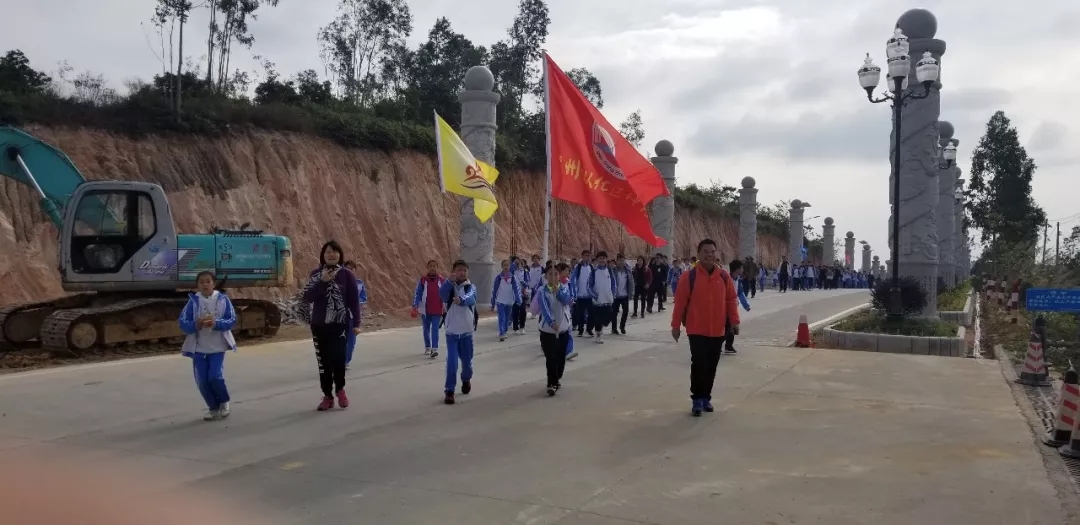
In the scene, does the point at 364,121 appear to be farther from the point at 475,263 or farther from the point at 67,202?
the point at 67,202

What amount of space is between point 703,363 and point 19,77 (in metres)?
23.6

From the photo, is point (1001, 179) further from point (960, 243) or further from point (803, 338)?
point (803, 338)

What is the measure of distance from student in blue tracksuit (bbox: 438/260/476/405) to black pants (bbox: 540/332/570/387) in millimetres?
900

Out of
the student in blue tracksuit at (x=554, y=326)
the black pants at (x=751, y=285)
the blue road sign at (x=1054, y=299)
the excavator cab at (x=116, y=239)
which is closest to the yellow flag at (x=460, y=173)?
the student in blue tracksuit at (x=554, y=326)

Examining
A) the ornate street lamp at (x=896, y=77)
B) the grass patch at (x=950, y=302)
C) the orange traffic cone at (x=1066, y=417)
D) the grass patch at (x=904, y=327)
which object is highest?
the ornate street lamp at (x=896, y=77)

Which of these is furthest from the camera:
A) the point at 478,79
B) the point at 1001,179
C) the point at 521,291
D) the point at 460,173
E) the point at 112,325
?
the point at 1001,179

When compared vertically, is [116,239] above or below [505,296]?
above

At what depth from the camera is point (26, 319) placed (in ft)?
43.5

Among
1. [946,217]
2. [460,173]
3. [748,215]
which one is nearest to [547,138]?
[460,173]

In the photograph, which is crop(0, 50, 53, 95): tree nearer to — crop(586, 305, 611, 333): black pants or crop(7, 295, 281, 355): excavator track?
crop(7, 295, 281, 355): excavator track

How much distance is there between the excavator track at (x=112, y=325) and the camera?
1229cm

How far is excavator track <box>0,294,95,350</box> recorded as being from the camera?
13078mm

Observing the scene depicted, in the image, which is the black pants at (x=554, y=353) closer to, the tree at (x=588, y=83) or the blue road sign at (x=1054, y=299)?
the blue road sign at (x=1054, y=299)

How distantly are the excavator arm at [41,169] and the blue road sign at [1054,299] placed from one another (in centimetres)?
1305
